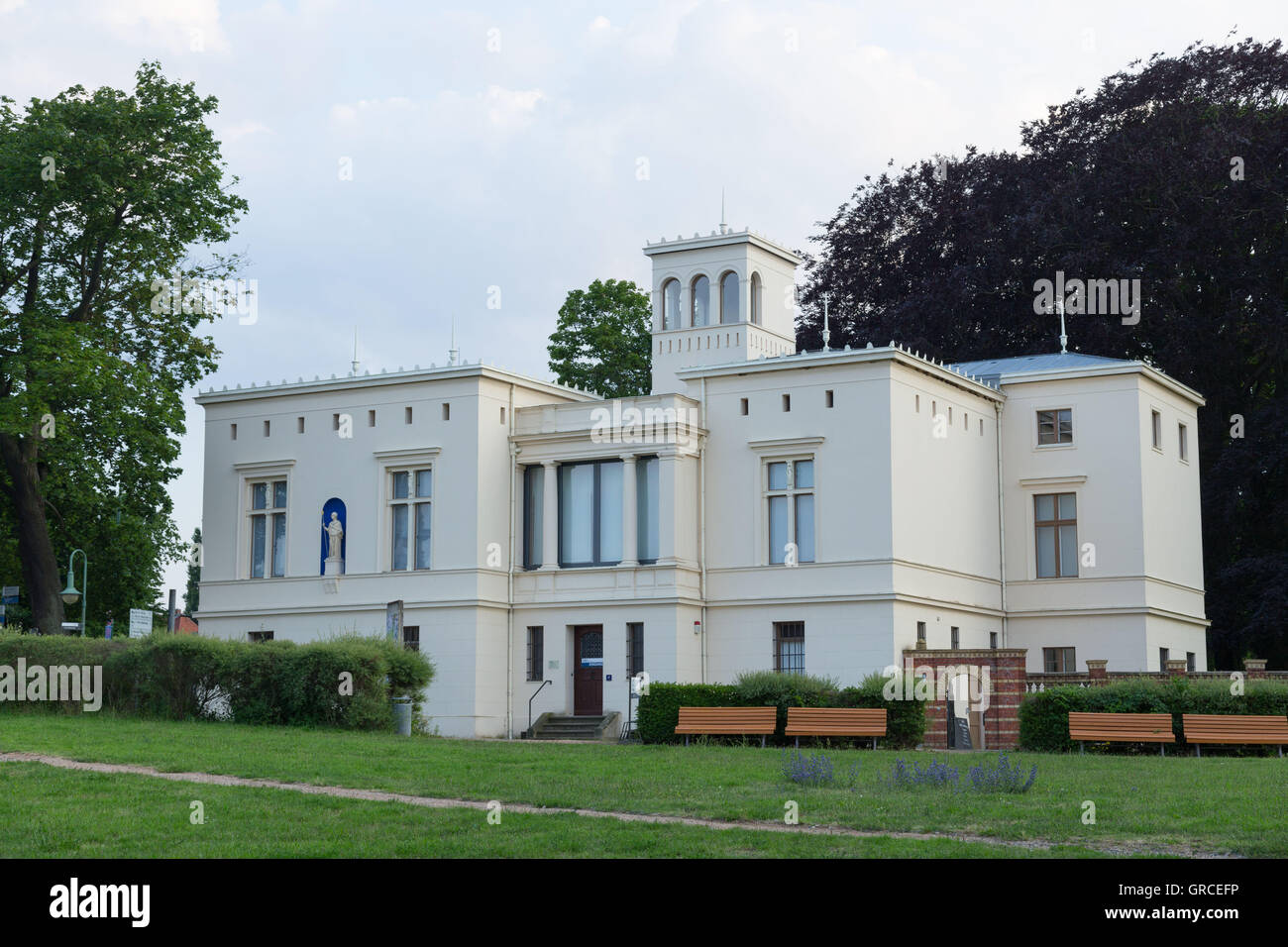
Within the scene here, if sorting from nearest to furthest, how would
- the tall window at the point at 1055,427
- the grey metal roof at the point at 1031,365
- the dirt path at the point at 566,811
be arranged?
the dirt path at the point at 566,811
the tall window at the point at 1055,427
the grey metal roof at the point at 1031,365


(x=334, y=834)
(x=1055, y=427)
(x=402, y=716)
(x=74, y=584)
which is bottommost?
(x=334, y=834)

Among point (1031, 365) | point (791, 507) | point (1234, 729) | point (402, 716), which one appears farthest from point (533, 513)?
point (1234, 729)

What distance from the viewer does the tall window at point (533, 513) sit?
140 feet

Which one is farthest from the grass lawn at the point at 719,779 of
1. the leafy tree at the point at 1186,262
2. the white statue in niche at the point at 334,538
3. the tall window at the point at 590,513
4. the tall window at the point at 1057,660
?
the leafy tree at the point at 1186,262

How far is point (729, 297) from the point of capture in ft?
156

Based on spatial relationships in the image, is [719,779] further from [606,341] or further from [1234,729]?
[606,341]

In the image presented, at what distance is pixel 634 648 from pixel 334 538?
840cm

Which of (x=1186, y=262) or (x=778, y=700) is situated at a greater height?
(x=1186, y=262)

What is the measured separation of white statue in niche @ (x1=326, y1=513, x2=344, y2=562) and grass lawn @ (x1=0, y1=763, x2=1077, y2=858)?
23049 mm

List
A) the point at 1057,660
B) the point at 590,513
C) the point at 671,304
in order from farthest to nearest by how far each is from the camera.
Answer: the point at 671,304 → the point at 1057,660 → the point at 590,513

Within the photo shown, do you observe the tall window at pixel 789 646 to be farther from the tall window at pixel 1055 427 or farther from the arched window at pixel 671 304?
the arched window at pixel 671 304

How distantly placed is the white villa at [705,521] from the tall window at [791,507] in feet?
0.19

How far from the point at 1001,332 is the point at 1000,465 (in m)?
10.3
